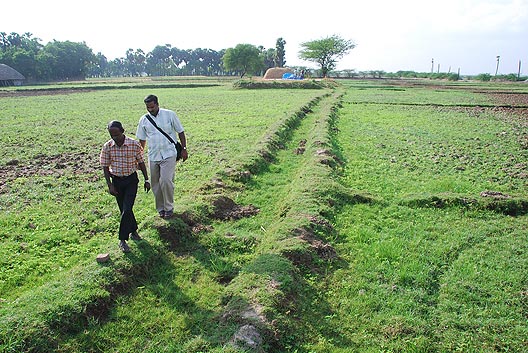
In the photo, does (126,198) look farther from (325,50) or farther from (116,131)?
(325,50)

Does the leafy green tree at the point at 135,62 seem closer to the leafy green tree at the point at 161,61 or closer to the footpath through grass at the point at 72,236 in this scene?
the leafy green tree at the point at 161,61

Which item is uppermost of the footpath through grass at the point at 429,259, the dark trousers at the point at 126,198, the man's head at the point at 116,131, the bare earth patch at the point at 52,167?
the man's head at the point at 116,131

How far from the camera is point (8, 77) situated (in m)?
69.0

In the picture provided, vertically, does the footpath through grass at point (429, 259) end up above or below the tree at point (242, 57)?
below

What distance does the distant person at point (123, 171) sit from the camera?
5.97m

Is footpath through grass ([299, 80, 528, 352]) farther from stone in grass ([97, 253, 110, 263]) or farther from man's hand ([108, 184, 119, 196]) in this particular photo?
man's hand ([108, 184, 119, 196])

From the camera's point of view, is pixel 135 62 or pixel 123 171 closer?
pixel 123 171

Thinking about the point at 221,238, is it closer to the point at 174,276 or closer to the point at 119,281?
the point at 174,276

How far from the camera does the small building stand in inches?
2689

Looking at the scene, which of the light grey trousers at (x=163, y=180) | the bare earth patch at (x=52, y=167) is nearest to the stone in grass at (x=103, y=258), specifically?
the light grey trousers at (x=163, y=180)

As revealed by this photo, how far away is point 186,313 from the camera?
5.04 meters

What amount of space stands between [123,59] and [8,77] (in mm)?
79614

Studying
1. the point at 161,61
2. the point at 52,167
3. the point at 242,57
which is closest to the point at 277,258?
the point at 52,167

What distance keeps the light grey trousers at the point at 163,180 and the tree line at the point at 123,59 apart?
8455 centimetres
